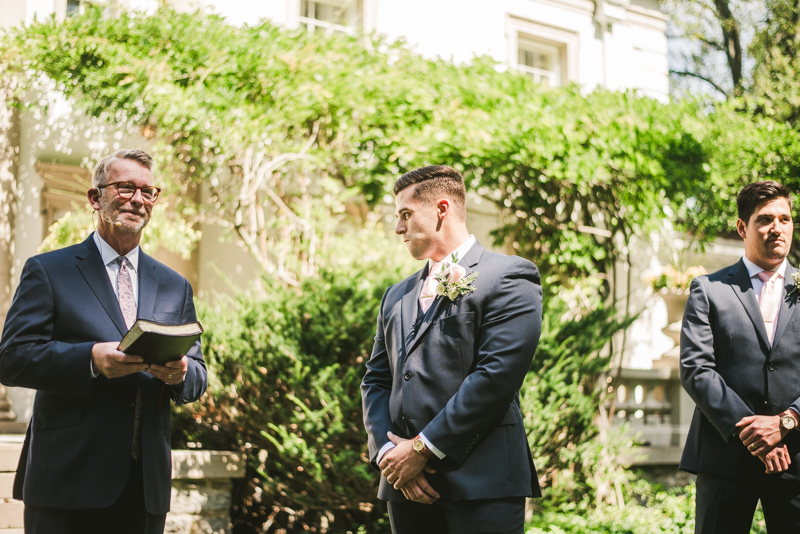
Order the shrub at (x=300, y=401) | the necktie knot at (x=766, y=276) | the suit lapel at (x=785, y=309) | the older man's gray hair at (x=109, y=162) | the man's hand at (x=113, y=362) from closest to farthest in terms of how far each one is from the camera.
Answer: the man's hand at (x=113, y=362) → the older man's gray hair at (x=109, y=162) → the suit lapel at (x=785, y=309) → the necktie knot at (x=766, y=276) → the shrub at (x=300, y=401)

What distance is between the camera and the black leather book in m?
2.32

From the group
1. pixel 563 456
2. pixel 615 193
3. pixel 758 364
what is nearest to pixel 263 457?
pixel 563 456

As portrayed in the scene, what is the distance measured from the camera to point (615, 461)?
20.9 feet

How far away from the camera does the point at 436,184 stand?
2744 mm

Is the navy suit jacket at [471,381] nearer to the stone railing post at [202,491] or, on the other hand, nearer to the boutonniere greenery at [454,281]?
the boutonniere greenery at [454,281]

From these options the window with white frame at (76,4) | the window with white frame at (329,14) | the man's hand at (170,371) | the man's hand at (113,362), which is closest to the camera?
the man's hand at (113,362)

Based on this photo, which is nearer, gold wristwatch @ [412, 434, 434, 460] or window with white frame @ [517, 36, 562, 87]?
gold wristwatch @ [412, 434, 434, 460]

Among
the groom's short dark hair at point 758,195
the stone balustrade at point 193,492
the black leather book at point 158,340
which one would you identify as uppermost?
the groom's short dark hair at point 758,195

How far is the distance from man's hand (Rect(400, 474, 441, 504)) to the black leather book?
3.07 ft

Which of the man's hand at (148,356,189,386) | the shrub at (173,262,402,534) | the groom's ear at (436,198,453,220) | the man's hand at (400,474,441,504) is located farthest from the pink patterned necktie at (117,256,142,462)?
the shrub at (173,262,402,534)

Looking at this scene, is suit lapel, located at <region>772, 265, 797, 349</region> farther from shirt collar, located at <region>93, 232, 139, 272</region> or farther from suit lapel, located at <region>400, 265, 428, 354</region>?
shirt collar, located at <region>93, 232, 139, 272</region>

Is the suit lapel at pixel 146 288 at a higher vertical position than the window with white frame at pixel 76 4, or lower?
lower

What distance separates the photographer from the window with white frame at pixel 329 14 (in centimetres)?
945

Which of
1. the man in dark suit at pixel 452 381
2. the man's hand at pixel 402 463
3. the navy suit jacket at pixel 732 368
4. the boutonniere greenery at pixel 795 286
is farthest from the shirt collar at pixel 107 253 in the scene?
the boutonniere greenery at pixel 795 286
